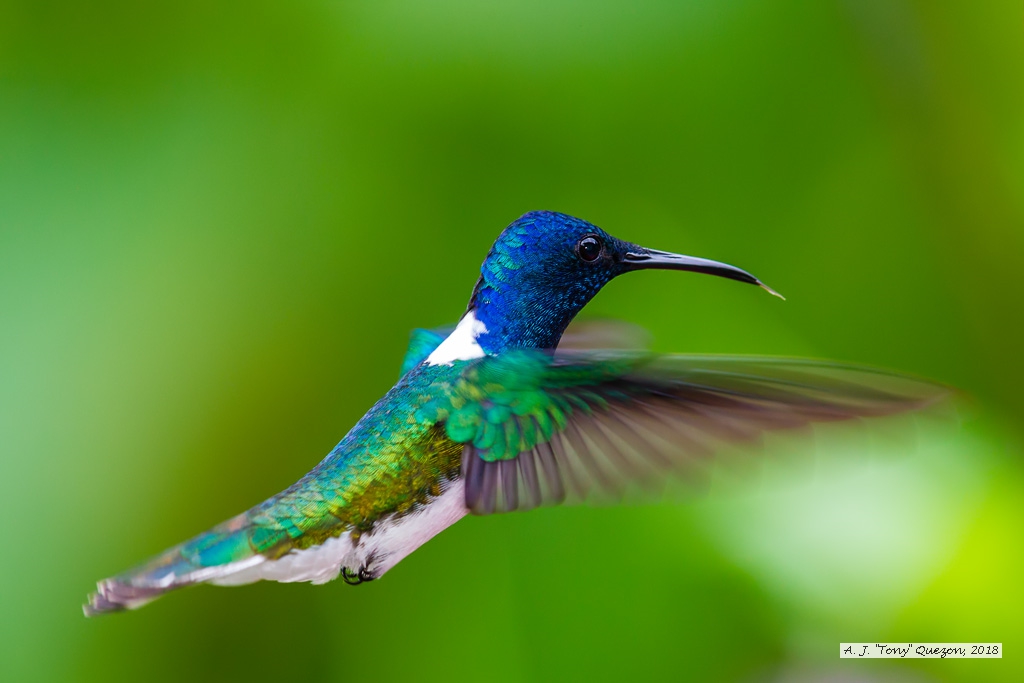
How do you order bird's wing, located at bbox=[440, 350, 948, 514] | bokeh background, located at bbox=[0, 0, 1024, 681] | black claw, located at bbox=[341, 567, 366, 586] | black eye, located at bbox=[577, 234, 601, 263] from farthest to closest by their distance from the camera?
bokeh background, located at bbox=[0, 0, 1024, 681] → black eye, located at bbox=[577, 234, 601, 263] → black claw, located at bbox=[341, 567, 366, 586] → bird's wing, located at bbox=[440, 350, 948, 514]

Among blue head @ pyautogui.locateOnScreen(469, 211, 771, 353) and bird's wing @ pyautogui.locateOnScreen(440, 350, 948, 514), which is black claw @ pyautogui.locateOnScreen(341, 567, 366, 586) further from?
blue head @ pyautogui.locateOnScreen(469, 211, 771, 353)

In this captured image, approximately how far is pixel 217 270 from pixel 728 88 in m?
0.99

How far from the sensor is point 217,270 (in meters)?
1.67

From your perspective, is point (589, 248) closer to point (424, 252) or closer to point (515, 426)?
point (515, 426)

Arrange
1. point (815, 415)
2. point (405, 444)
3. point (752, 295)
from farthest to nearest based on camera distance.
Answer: point (752, 295) → point (405, 444) → point (815, 415)

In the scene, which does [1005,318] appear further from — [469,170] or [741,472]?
[741,472]

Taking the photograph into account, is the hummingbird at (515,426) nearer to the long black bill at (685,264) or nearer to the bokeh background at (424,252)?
the long black bill at (685,264)

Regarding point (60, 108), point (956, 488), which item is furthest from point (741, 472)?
point (60, 108)

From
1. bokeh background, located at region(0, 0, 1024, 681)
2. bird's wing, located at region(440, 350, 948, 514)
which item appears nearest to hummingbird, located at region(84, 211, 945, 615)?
bird's wing, located at region(440, 350, 948, 514)

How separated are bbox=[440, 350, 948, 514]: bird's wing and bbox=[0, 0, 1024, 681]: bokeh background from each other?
0.70 metres

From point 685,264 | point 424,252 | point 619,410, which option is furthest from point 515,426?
point 424,252

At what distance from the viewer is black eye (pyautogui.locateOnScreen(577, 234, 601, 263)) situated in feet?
2.74

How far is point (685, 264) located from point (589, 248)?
9 centimetres

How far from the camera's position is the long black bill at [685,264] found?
30.5 inches
